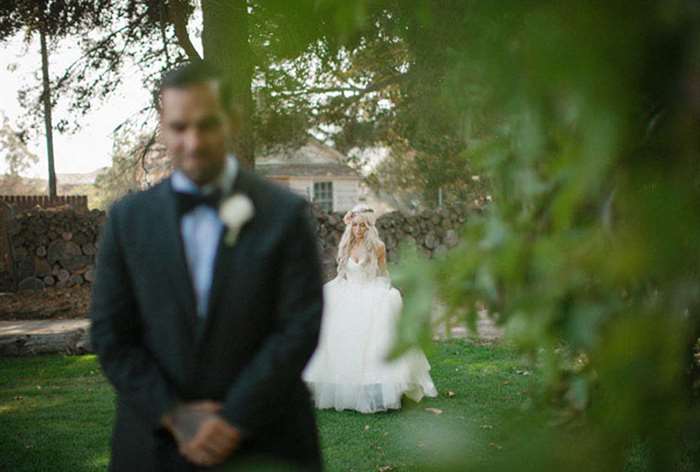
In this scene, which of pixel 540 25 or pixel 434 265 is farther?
pixel 434 265

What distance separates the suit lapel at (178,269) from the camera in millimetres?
1902

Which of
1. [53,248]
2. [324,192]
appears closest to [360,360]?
[53,248]

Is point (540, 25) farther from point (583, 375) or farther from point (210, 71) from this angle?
point (210, 71)

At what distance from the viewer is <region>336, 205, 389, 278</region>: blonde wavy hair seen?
775cm

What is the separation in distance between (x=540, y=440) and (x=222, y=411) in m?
1.11

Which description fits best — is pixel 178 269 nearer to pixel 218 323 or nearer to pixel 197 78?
pixel 218 323

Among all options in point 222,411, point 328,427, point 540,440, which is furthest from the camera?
point 328,427

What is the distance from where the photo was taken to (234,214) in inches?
72.3

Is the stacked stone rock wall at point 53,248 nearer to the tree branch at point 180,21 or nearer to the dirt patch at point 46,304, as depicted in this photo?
the dirt patch at point 46,304

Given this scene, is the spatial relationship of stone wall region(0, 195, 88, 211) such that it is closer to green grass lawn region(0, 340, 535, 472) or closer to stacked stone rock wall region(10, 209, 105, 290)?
stacked stone rock wall region(10, 209, 105, 290)

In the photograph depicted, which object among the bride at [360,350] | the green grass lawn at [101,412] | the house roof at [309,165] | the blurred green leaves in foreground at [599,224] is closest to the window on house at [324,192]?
the house roof at [309,165]

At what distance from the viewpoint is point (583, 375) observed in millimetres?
1520

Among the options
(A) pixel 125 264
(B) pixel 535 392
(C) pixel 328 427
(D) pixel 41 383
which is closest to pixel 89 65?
(D) pixel 41 383

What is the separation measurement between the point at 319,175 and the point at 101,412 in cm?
3400
